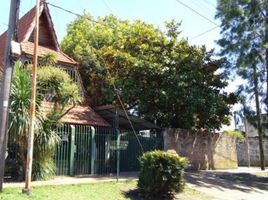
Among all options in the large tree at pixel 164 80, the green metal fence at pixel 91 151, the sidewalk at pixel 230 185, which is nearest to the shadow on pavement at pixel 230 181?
the sidewalk at pixel 230 185

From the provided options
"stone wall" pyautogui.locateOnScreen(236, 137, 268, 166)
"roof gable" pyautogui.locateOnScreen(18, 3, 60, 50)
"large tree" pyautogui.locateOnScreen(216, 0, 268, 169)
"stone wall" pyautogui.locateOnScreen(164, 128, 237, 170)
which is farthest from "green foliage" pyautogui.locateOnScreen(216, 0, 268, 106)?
"stone wall" pyautogui.locateOnScreen(236, 137, 268, 166)

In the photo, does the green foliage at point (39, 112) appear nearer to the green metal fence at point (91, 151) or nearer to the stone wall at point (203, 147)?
the green metal fence at point (91, 151)

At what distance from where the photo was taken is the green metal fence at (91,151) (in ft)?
55.9

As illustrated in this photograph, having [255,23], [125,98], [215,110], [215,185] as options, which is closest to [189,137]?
[215,110]

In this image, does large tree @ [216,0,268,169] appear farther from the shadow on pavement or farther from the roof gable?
the roof gable

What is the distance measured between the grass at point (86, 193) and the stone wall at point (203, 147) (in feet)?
20.9

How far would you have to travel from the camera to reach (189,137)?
22.4m

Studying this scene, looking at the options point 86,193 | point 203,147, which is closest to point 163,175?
point 86,193

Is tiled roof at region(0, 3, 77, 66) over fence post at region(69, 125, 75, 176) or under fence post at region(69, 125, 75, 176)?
over

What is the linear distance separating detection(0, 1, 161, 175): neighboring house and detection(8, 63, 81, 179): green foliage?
798 millimetres

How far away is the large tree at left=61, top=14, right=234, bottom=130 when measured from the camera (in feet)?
69.4

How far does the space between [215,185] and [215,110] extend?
5423 millimetres

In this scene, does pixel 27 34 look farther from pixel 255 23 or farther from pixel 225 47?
pixel 255 23

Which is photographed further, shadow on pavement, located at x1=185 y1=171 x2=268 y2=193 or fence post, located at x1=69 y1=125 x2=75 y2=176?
fence post, located at x1=69 y1=125 x2=75 y2=176
